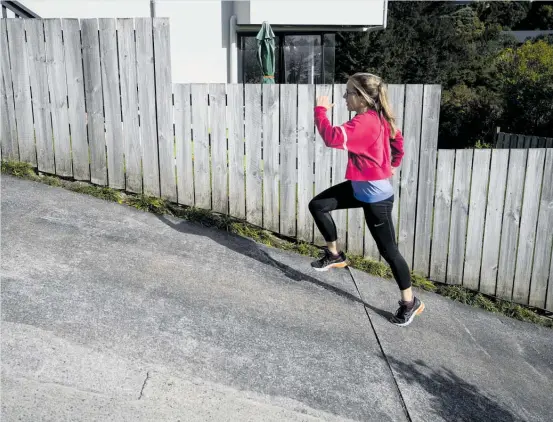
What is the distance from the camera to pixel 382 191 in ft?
13.4

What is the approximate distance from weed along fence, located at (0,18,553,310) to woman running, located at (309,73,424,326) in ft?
3.80

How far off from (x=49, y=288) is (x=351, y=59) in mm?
25436

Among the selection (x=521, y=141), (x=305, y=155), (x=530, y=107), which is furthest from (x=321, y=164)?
(x=530, y=107)

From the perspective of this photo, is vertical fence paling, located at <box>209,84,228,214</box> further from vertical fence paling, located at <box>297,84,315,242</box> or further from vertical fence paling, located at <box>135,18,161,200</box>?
vertical fence paling, located at <box>297,84,315,242</box>

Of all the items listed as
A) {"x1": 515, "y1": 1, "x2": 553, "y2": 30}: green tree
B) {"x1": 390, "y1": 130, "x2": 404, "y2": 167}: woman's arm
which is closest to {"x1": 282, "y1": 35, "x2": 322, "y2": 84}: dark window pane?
{"x1": 390, "y1": 130, "x2": 404, "y2": 167}: woman's arm

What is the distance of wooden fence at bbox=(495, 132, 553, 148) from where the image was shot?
375 inches

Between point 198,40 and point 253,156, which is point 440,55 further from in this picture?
point 253,156

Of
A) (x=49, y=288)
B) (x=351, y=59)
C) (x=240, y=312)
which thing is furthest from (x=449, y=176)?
(x=351, y=59)

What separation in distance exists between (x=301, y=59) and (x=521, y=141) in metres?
7.16

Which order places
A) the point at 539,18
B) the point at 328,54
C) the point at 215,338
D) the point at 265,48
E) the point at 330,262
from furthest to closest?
1. the point at 539,18
2. the point at 328,54
3. the point at 265,48
4. the point at 330,262
5. the point at 215,338

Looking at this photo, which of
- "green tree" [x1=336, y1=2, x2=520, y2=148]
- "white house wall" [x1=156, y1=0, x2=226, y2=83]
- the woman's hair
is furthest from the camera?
"green tree" [x1=336, y1=2, x2=520, y2=148]

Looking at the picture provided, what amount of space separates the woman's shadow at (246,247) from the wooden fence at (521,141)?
612 cm

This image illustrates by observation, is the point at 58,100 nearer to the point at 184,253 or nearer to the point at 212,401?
the point at 184,253

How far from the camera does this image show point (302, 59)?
52.2ft
